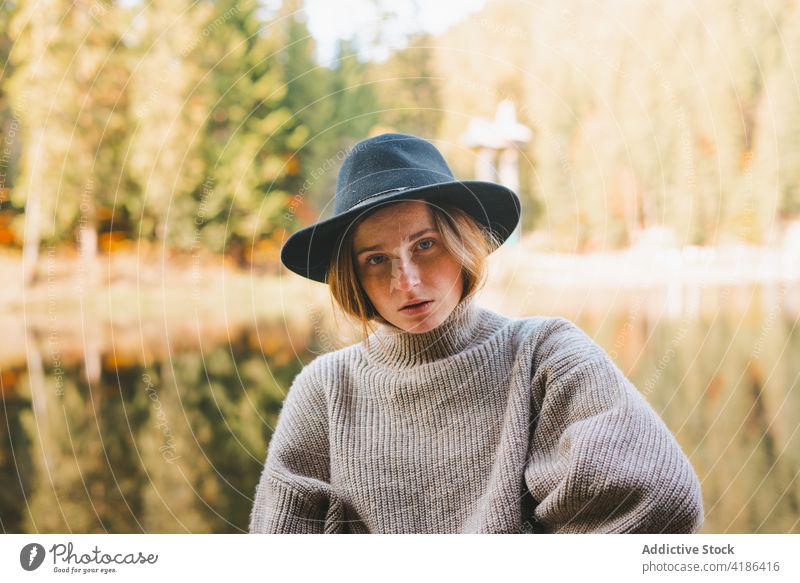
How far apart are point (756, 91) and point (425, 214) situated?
95cm

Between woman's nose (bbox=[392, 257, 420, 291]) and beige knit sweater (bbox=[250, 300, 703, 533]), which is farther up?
woman's nose (bbox=[392, 257, 420, 291])

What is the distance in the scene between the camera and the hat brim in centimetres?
101

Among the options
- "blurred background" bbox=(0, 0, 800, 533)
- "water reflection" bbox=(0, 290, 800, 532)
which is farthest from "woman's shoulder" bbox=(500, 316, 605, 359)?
"water reflection" bbox=(0, 290, 800, 532)

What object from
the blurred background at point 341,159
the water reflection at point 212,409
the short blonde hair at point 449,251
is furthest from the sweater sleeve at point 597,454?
the water reflection at point 212,409

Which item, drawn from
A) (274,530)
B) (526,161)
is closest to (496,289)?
(526,161)

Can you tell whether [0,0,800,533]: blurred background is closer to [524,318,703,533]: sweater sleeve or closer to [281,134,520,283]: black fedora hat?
[281,134,520,283]: black fedora hat

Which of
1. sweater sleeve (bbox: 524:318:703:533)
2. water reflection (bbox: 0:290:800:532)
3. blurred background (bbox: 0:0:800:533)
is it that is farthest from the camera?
water reflection (bbox: 0:290:800:532)

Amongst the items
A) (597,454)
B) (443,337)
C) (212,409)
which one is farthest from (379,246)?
(212,409)

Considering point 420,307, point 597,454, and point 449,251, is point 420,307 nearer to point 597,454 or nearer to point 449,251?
point 449,251

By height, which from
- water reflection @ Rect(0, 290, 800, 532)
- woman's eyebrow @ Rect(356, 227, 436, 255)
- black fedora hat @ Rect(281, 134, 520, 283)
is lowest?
water reflection @ Rect(0, 290, 800, 532)

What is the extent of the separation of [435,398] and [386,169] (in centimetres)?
31

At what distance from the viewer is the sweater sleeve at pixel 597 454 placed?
2.96 ft

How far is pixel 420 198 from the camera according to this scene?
3.34 ft
